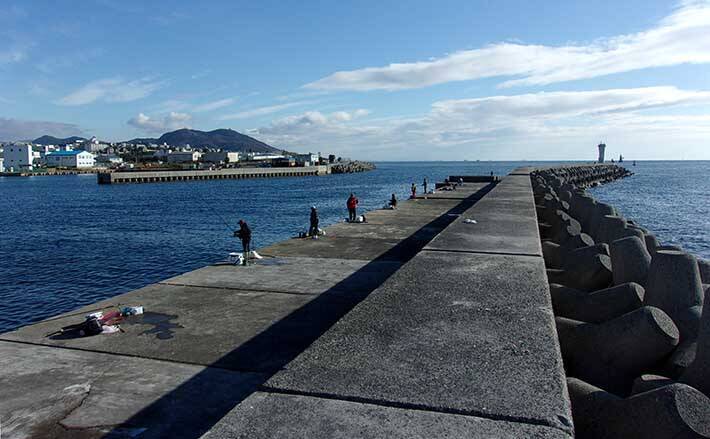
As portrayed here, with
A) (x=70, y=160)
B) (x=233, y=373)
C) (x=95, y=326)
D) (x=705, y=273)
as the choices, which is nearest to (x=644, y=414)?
(x=233, y=373)

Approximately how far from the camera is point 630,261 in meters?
6.82

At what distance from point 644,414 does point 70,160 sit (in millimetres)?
204442

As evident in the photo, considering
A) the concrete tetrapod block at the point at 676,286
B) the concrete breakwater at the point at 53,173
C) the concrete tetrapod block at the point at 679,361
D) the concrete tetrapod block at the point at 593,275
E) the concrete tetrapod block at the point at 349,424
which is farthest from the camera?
the concrete breakwater at the point at 53,173

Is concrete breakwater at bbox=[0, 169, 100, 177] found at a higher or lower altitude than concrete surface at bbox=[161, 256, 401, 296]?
higher

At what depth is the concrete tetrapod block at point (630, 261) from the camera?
6.69 m

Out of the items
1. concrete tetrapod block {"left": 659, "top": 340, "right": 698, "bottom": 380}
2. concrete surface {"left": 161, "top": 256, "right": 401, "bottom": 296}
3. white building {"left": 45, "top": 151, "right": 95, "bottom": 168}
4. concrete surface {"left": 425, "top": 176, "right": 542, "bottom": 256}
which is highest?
white building {"left": 45, "top": 151, "right": 95, "bottom": 168}

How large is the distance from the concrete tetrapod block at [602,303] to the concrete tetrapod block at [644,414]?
2.02 m

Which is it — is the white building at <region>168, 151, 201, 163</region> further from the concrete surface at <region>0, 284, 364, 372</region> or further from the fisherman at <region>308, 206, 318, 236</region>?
the concrete surface at <region>0, 284, 364, 372</region>

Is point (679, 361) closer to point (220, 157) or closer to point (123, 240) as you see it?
point (123, 240)

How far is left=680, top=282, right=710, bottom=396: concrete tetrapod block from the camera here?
4.08m

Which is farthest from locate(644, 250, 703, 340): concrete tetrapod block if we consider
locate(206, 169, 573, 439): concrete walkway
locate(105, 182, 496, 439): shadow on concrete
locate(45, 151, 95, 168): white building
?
locate(45, 151, 95, 168): white building

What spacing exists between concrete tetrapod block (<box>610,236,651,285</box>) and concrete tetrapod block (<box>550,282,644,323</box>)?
72cm

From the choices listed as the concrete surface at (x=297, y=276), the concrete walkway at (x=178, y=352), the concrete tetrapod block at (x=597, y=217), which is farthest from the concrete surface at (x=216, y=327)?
the concrete tetrapod block at (x=597, y=217)

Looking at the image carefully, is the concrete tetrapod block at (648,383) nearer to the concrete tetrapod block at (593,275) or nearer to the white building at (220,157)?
the concrete tetrapod block at (593,275)
